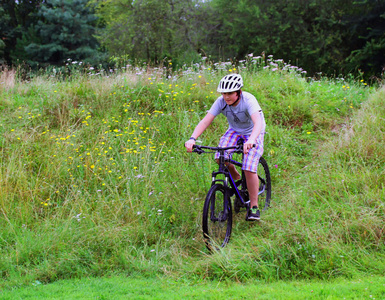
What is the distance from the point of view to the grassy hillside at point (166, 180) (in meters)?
4.48

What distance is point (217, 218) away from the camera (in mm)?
4777

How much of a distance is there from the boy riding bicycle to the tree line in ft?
43.7

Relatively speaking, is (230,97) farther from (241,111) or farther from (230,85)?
(241,111)

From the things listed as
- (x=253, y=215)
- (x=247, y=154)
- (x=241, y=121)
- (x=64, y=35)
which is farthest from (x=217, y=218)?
(x=64, y=35)

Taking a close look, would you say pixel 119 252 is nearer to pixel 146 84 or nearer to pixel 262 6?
pixel 146 84

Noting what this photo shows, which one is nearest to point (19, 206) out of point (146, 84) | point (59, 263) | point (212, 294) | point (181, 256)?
point (59, 263)

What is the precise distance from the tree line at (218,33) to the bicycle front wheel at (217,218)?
14.1 m

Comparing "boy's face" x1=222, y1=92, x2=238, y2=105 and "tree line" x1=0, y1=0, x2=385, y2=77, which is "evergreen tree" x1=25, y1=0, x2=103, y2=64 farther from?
"boy's face" x1=222, y1=92, x2=238, y2=105

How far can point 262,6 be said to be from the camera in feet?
74.3

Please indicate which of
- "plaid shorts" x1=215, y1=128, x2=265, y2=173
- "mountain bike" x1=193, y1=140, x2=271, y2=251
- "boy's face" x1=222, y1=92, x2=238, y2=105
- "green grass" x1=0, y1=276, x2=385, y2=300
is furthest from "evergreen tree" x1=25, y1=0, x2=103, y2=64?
"green grass" x1=0, y1=276, x2=385, y2=300

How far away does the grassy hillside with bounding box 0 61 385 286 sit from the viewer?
14.7 ft

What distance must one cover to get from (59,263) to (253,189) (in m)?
2.67

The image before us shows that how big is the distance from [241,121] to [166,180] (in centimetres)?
173

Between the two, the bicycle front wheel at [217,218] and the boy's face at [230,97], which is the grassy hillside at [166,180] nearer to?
the bicycle front wheel at [217,218]
